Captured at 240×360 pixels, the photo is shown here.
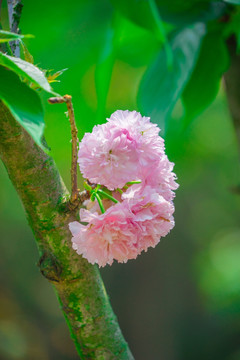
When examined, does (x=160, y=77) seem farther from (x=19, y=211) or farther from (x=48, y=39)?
(x=19, y=211)

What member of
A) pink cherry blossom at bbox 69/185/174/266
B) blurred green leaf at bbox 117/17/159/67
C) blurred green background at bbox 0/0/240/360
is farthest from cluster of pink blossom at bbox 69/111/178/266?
blurred green background at bbox 0/0/240/360

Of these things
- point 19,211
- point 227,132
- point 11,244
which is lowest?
point 11,244

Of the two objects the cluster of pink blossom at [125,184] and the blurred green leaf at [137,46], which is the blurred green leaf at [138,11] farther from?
the cluster of pink blossom at [125,184]

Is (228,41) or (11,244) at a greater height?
(228,41)

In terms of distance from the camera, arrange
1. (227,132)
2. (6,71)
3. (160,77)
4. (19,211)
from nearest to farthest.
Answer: (6,71)
(160,77)
(19,211)
(227,132)

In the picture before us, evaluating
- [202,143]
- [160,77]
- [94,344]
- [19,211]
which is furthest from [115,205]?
[202,143]

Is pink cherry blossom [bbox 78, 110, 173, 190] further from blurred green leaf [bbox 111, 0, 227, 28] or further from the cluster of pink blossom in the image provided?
blurred green leaf [bbox 111, 0, 227, 28]
